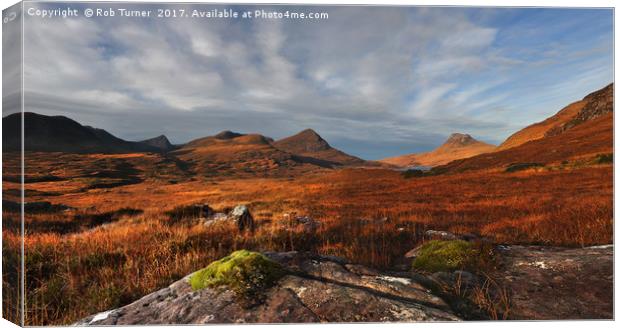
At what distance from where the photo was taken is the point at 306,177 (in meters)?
8.23

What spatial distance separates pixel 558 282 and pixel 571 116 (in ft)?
11.7

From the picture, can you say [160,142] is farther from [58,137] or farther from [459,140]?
[459,140]

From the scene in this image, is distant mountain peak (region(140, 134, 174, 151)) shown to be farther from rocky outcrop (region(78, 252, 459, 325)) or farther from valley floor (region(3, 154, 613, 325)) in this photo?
rocky outcrop (region(78, 252, 459, 325))

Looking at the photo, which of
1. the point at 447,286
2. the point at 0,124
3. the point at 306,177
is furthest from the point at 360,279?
the point at 0,124

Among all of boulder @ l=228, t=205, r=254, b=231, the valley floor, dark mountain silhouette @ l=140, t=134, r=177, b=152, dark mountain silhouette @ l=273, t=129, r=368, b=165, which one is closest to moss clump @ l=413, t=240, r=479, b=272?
the valley floor

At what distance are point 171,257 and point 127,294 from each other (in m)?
1.03

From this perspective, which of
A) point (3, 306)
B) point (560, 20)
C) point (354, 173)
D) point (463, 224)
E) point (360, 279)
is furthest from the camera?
point (354, 173)

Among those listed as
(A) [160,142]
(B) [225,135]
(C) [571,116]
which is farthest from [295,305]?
(C) [571,116]

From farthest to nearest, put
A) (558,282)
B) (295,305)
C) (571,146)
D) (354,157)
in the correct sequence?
(354,157)
(571,146)
(558,282)
(295,305)

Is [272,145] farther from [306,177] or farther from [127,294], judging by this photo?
[127,294]

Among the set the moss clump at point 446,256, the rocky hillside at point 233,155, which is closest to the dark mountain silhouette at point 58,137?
the rocky hillside at point 233,155

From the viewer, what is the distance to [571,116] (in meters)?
7.62

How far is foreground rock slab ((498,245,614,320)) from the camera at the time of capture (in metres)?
5.79

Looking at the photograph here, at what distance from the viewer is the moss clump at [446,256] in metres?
6.65
